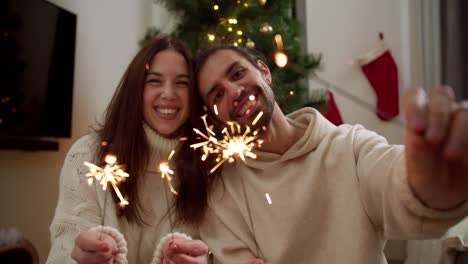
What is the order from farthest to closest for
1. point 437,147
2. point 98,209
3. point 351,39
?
point 351,39 < point 98,209 < point 437,147

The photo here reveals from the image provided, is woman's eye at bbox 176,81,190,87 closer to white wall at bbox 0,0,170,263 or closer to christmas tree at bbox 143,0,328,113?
christmas tree at bbox 143,0,328,113

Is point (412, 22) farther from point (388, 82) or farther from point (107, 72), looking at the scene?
point (107, 72)

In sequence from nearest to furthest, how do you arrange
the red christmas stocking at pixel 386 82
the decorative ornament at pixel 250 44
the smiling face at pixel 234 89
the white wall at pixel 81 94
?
the smiling face at pixel 234 89
the decorative ornament at pixel 250 44
the white wall at pixel 81 94
the red christmas stocking at pixel 386 82

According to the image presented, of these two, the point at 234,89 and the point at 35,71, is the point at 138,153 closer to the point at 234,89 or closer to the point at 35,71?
the point at 234,89

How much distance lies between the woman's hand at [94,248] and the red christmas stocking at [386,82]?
70.8 inches

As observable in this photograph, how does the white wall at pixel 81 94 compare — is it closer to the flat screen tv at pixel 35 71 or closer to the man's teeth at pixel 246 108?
the flat screen tv at pixel 35 71

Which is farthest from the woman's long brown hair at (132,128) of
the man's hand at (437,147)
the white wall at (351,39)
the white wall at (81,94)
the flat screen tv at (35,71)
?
the white wall at (351,39)

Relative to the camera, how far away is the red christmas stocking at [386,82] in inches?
95.2

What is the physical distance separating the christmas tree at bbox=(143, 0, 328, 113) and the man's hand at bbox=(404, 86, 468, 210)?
118 cm

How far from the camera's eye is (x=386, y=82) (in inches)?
99.5

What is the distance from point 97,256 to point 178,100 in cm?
56

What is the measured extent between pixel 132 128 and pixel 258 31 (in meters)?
0.87

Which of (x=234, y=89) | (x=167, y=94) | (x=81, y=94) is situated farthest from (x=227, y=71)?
(x=81, y=94)

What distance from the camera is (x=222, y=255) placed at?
1218 millimetres
